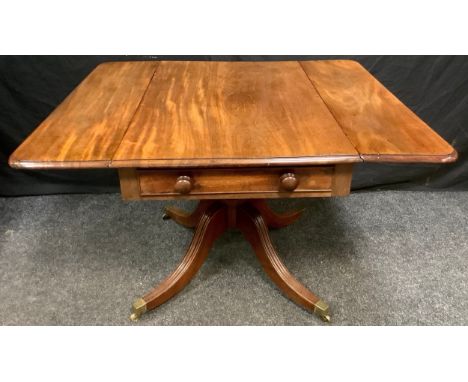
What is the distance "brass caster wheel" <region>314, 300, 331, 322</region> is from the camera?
1.29m

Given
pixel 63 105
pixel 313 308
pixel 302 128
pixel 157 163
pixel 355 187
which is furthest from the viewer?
pixel 355 187

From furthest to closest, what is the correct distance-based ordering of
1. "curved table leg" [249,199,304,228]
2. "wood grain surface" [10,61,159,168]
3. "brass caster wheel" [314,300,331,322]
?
"curved table leg" [249,199,304,228]
"brass caster wheel" [314,300,331,322]
"wood grain surface" [10,61,159,168]

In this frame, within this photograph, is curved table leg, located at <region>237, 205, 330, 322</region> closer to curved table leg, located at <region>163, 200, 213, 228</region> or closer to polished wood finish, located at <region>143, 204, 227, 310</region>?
polished wood finish, located at <region>143, 204, 227, 310</region>

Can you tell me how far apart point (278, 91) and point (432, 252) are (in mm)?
936

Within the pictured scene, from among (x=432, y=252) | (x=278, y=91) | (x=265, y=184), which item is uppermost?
(x=278, y=91)

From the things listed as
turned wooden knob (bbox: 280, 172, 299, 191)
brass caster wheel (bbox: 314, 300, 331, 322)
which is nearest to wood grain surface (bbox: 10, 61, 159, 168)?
turned wooden knob (bbox: 280, 172, 299, 191)

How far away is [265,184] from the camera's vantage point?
0.95 m

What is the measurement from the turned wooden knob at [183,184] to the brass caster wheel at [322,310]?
0.64 metres

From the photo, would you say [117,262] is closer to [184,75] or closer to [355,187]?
[184,75]

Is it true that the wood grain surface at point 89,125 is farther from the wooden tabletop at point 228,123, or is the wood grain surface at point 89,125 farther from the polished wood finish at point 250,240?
the polished wood finish at point 250,240

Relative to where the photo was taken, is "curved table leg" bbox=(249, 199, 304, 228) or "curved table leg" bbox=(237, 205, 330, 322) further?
"curved table leg" bbox=(249, 199, 304, 228)

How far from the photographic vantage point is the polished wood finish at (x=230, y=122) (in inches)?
34.6

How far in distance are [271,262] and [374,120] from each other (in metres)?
0.59

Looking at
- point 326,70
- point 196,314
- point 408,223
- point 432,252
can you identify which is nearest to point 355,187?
point 408,223
